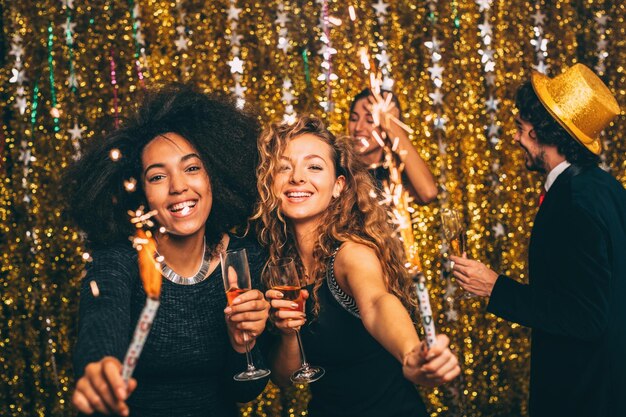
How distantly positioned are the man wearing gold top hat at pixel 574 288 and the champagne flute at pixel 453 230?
4 cm

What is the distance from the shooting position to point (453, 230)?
216 centimetres

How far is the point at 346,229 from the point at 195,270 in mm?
453

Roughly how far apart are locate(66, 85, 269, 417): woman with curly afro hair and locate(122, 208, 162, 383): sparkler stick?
35mm

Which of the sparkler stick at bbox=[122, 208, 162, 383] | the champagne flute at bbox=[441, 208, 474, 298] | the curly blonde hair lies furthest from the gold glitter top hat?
the sparkler stick at bbox=[122, 208, 162, 383]

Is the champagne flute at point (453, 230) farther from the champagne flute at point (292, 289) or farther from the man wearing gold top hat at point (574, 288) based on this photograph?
the champagne flute at point (292, 289)

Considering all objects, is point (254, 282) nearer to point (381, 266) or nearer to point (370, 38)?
point (381, 266)

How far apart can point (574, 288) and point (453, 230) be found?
43cm

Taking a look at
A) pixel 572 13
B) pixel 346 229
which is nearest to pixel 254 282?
pixel 346 229

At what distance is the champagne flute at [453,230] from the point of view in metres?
2.15

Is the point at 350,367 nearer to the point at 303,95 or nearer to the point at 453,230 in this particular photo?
the point at 453,230

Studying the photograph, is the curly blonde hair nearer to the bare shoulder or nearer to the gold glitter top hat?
the bare shoulder

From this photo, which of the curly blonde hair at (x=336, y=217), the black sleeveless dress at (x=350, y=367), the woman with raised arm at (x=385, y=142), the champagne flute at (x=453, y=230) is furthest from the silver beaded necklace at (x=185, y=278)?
the woman with raised arm at (x=385, y=142)

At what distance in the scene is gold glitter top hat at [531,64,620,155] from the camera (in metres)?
2.23

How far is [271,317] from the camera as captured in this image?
1728 millimetres
